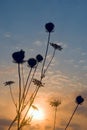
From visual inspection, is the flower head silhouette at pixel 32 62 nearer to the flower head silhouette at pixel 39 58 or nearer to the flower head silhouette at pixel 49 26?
the flower head silhouette at pixel 39 58

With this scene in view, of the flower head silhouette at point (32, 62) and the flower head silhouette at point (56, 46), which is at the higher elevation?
the flower head silhouette at point (56, 46)

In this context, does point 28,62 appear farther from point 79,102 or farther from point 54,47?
point 79,102

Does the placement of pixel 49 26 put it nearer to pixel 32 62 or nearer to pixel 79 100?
pixel 32 62

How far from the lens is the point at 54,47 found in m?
23.5

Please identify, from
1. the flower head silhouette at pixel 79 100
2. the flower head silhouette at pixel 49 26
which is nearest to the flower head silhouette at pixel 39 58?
the flower head silhouette at pixel 49 26

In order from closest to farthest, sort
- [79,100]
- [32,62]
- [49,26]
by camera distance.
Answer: [32,62], [49,26], [79,100]

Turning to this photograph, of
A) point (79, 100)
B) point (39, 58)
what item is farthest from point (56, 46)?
point (79, 100)

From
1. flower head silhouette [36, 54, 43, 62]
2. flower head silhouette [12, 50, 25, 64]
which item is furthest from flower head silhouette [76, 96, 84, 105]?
flower head silhouette [12, 50, 25, 64]

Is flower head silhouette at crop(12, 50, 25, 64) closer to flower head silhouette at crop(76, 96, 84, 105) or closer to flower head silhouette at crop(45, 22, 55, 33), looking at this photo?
flower head silhouette at crop(45, 22, 55, 33)

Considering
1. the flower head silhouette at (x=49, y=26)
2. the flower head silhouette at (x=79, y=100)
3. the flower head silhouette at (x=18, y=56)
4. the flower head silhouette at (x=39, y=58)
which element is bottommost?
the flower head silhouette at (x=79, y=100)

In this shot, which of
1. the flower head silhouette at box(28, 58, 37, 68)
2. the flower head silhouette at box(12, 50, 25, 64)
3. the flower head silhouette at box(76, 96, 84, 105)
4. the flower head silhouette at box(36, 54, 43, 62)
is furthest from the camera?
the flower head silhouette at box(76, 96, 84, 105)

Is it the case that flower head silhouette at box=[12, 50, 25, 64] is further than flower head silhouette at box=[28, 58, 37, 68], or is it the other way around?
flower head silhouette at box=[28, 58, 37, 68]

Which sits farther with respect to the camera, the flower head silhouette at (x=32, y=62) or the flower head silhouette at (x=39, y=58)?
the flower head silhouette at (x=39, y=58)

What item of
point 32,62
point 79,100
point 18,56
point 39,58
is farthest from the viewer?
point 79,100
